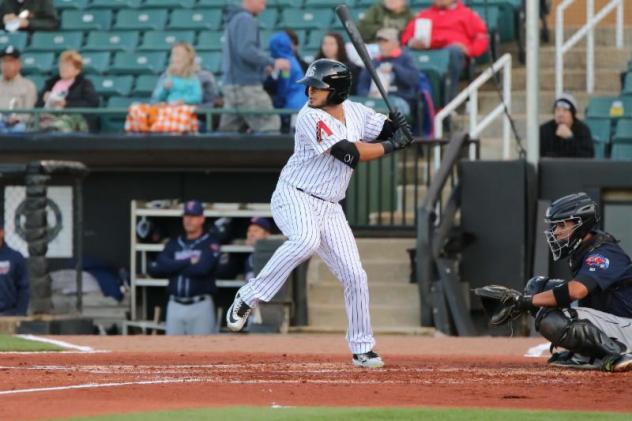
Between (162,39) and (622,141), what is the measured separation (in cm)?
581

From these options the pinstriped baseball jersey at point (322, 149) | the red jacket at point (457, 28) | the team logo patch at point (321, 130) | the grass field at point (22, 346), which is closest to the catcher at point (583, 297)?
the pinstriped baseball jersey at point (322, 149)

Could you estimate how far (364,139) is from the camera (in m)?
8.67

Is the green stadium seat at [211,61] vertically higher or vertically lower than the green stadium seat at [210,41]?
lower

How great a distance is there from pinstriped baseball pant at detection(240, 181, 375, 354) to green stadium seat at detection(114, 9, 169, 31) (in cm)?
963

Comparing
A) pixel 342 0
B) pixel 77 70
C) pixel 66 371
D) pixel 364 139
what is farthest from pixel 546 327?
pixel 342 0

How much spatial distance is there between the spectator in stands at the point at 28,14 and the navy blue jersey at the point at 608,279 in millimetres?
7273

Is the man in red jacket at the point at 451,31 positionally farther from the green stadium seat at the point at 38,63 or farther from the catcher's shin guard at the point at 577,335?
the catcher's shin guard at the point at 577,335

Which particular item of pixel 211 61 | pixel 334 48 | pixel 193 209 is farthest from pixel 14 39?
pixel 334 48

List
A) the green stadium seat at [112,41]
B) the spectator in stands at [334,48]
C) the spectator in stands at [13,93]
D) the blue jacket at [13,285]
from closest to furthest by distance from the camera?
the blue jacket at [13,285], the spectator in stands at [334,48], the spectator in stands at [13,93], the green stadium seat at [112,41]

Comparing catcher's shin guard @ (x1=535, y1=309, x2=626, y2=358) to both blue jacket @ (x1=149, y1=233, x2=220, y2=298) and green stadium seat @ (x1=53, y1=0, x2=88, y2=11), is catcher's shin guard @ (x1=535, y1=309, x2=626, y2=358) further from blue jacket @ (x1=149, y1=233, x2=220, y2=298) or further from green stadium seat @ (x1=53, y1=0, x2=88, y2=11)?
green stadium seat @ (x1=53, y1=0, x2=88, y2=11)

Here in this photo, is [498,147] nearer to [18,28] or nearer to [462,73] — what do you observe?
[462,73]

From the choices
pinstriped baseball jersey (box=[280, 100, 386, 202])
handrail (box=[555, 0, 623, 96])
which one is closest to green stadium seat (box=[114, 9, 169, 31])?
handrail (box=[555, 0, 623, 96])

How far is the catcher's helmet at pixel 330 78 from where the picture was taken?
27.3ft

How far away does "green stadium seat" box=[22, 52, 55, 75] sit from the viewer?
17.1 meters
